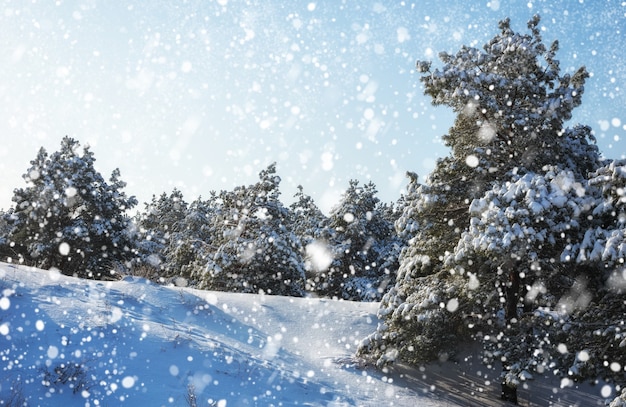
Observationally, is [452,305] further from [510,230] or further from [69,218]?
[69,218]

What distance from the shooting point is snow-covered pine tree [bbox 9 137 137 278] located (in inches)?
1038

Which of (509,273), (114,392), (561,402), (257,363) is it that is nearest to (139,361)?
(114,392)

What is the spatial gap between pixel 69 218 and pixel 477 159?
2539 centimetres

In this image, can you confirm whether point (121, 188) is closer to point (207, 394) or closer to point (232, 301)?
point (232, 301)

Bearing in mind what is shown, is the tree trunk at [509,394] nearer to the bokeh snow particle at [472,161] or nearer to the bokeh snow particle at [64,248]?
the bokeh snow particle at [472,161]

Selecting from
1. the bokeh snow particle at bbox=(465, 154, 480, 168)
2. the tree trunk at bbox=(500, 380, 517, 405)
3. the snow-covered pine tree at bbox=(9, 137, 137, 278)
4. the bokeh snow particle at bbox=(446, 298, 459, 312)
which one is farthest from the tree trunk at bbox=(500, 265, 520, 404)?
the snow-covered pine tree at bbox=(9, 137, 137, 278)

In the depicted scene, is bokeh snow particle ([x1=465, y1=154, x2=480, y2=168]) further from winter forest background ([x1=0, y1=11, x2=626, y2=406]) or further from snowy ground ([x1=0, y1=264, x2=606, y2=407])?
snowy ground ([x1=0, y1=264, x2=606, y2=407])

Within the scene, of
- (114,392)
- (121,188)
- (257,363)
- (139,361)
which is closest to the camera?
(114,392)

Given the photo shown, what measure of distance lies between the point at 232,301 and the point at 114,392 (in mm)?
7164

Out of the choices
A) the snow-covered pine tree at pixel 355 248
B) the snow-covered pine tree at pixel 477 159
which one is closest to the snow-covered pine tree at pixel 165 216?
the snow-covered pine tree at pixel 355 248

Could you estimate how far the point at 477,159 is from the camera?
11367 millimetres

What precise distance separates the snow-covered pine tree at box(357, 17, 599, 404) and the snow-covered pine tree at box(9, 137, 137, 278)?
19.7m

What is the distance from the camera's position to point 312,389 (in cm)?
899

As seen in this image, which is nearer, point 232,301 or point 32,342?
point 32,342
